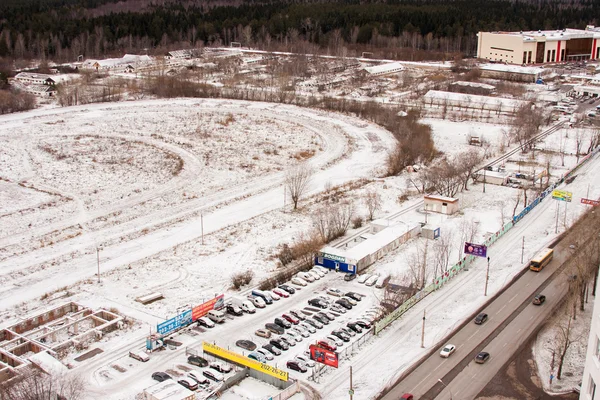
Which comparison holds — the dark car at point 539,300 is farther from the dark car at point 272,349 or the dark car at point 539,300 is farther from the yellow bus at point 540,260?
the dark car at point 272,349

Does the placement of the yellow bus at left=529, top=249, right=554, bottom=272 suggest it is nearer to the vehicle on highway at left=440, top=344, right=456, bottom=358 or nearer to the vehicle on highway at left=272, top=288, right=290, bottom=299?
the vehicle on highway at left=440, top=344, right=456, bottom=358

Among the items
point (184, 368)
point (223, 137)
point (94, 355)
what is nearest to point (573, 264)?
point (184, 368)

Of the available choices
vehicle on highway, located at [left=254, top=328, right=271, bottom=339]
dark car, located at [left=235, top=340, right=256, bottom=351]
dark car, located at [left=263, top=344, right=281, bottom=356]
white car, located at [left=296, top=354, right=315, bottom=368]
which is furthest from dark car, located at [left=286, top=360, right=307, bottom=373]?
vehicle on highway, located at [left=254, top=328, right=271, bottom=339]

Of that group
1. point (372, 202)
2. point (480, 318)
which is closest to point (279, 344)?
point (480, 318)

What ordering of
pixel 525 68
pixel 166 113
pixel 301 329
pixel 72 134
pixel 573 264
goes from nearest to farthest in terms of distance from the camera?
pixel 301 329 < pixel 573 264 < pixel 72 134 < pixel 166 113 < pixel 525 68

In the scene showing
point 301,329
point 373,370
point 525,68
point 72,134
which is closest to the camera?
point 373,370

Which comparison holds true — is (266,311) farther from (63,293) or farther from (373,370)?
(63,293)
